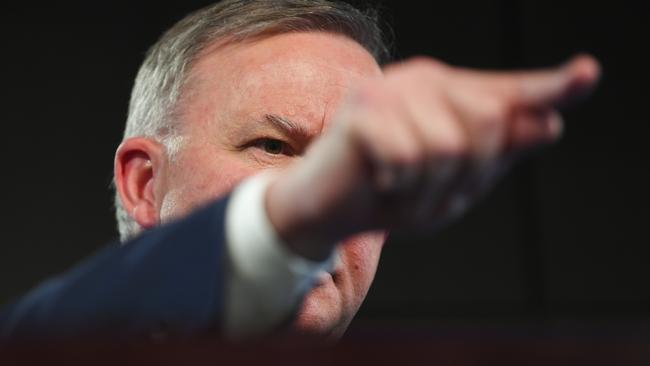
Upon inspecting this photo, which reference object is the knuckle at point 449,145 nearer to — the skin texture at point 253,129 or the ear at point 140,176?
the skin texture at point 253,129

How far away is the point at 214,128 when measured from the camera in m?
1.09

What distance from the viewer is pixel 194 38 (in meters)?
1.22

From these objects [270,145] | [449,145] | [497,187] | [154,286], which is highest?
[449,145]

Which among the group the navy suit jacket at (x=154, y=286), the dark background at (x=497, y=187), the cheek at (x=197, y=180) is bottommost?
the dark background at (x=497, y=187)

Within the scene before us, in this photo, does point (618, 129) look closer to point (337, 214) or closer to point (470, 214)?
point (470, 214)

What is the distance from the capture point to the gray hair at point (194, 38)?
1181 mm

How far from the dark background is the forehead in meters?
0.97

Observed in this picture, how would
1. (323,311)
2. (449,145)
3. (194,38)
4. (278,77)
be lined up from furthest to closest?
(194,38) → (278,77) → (323,311) → (449,145)

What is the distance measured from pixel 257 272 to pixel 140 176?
70 centimetres

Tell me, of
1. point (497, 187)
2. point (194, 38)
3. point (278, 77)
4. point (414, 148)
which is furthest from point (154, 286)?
point (497, 187)

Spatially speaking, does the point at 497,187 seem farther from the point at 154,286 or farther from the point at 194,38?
the point at 154,286

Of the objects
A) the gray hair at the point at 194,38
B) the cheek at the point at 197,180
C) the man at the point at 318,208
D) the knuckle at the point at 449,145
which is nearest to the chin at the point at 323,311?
the cheek at the point at 197,180

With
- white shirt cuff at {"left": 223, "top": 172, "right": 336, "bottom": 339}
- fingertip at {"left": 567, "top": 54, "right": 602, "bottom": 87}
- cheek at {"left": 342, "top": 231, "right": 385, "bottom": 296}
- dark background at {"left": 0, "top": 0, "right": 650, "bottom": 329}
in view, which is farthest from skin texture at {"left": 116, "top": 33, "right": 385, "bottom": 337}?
dark background at {"left": 0, "top": 0, "right": 650, "bottom": 329}

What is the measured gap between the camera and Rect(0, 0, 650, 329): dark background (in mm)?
2139
